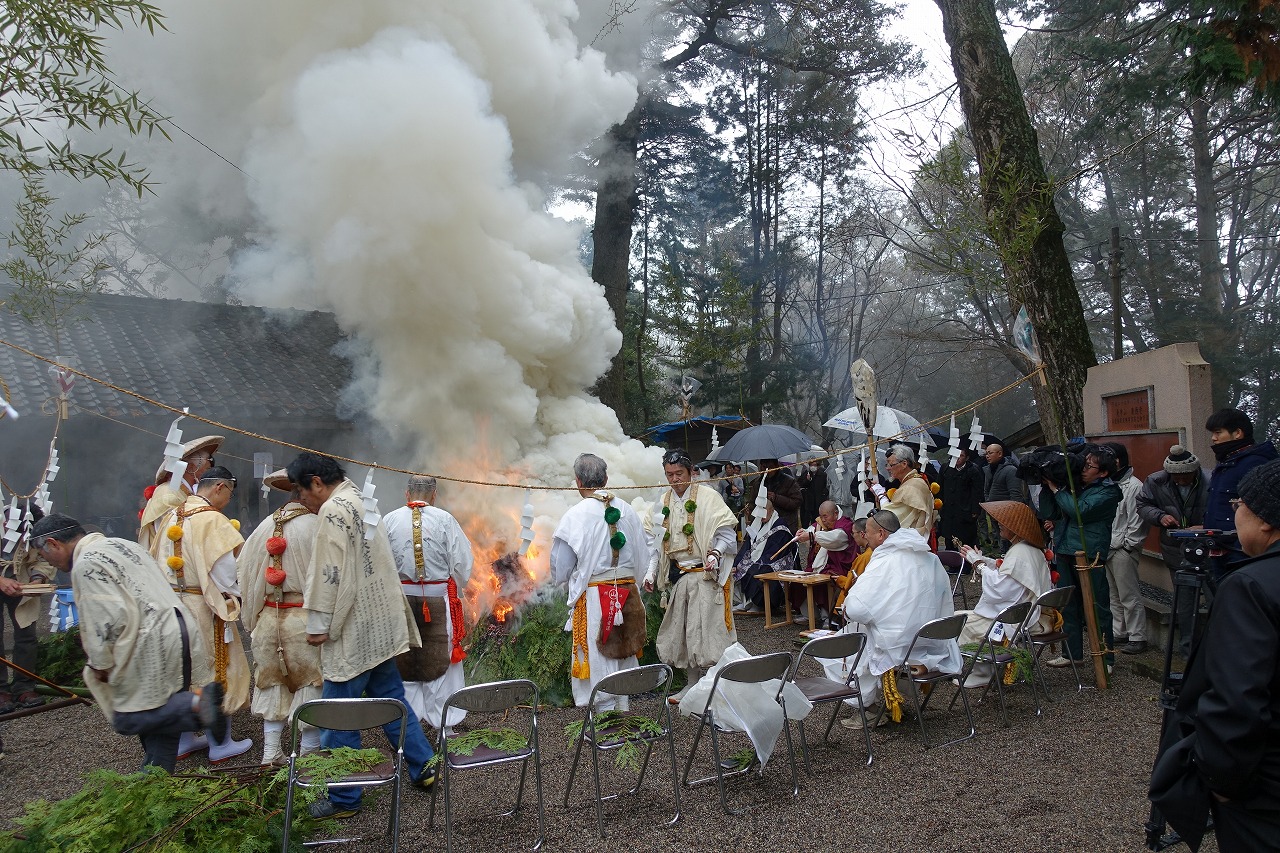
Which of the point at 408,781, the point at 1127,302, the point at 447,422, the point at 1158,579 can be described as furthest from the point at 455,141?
the point at 1127,302

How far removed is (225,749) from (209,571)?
1.24 meters

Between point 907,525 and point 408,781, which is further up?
point 907,525

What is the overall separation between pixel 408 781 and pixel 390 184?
616 cm

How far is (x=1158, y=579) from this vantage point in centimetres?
709

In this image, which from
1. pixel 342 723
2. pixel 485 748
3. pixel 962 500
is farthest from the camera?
pixel 962 500

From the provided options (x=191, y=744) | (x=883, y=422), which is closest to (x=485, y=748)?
(x=191, y=744)

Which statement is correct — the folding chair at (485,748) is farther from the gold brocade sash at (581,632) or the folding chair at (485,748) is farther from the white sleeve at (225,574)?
the white sleeve at (225,574)

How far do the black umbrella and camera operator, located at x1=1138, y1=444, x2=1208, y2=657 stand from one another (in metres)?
4.36

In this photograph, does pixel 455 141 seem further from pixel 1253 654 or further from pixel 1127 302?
pixel 1127 302

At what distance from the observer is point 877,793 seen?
4.33 metres

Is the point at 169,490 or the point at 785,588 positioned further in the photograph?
the point at 785,588

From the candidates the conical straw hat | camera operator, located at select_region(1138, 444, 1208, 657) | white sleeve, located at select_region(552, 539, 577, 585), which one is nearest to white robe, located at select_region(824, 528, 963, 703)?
the conical straw hat

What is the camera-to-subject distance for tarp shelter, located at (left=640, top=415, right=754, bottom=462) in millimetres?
16500

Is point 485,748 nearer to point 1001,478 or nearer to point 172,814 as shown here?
point 172,814
